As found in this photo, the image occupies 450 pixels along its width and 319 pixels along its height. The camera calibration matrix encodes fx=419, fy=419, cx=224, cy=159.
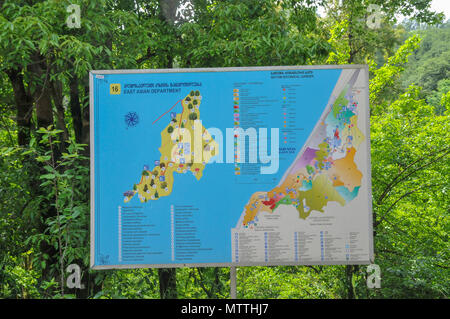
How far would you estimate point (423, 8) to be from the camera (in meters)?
7.62

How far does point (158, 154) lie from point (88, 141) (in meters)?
1.66

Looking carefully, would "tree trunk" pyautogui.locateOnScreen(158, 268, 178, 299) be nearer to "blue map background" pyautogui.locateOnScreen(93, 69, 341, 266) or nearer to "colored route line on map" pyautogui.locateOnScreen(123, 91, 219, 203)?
"blue map background" pyautogui.locateOnScreen(93, 69, 341, 266)

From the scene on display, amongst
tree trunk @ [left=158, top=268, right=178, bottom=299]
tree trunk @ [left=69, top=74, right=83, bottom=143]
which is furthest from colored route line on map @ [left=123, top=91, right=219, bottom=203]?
tree trunk @ [left=69, top=74, right=83, bottom=143]

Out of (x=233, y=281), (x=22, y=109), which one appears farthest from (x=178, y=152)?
(x=22, y=109)

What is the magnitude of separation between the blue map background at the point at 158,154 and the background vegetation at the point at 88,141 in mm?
376

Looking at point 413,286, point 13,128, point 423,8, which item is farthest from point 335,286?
point 423,8

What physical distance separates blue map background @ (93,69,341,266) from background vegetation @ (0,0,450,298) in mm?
376

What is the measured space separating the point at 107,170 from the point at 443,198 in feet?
13.9

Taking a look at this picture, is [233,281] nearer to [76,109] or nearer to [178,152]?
[178,152]

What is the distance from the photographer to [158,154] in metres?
3.47

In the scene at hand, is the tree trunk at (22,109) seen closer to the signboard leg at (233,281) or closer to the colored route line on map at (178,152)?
the colored route line on map at (178,152)

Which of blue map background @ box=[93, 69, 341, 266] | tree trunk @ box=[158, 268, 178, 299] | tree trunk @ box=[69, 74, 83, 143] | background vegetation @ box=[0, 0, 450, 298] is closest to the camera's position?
blue map background @ box=[93, 69, 341, 266]

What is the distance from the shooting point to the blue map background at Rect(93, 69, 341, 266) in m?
3.42
